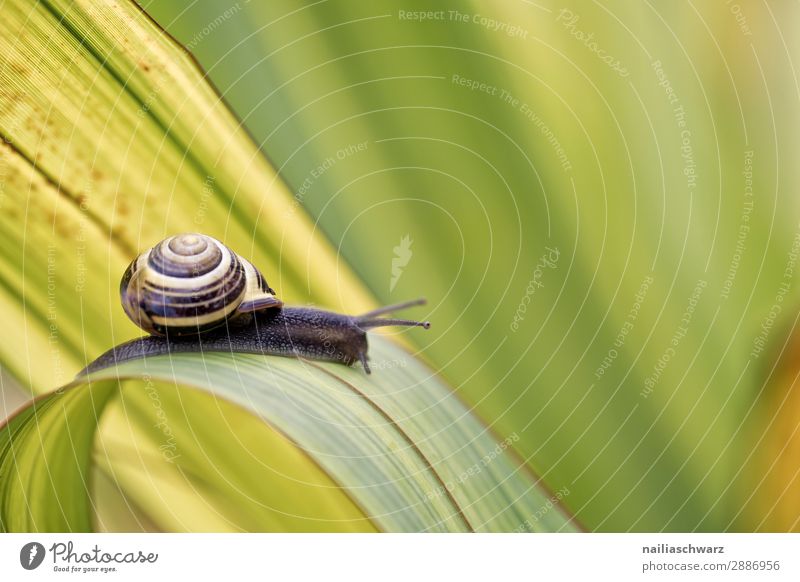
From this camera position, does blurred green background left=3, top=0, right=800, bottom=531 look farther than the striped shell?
Yes

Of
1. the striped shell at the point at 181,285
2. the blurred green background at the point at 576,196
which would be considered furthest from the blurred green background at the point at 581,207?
the striped shell at the point at 181,285

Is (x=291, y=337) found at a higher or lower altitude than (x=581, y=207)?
lower

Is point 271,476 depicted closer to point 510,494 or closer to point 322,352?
point 322,352

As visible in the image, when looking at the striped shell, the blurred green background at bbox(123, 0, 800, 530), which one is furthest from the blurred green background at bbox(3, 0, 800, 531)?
the striped shell

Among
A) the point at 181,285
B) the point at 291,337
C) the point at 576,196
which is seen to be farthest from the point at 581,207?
the point at 181,285

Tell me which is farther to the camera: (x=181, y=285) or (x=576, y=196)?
(x=576, y=196)

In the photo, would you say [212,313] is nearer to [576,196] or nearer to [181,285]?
[181,285]

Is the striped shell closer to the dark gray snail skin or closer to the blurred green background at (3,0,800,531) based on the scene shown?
the dark gray snail skin
